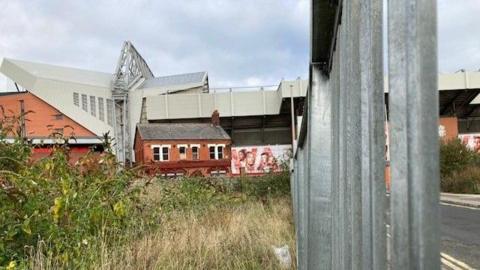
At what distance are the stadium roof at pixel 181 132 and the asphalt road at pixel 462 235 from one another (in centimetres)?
3584

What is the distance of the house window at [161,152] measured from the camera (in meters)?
50.4

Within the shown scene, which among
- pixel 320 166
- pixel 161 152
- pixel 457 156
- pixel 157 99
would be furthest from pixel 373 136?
pixel 157 99

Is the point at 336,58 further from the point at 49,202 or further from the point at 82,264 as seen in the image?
the point at 49,202

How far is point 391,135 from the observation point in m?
0.95

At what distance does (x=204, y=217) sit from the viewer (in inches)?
390

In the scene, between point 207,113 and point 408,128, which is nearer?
point 408,128

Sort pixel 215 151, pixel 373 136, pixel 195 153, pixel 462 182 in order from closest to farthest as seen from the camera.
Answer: pixel 373 136
pixel 462 182
pixel 195 153
pixel 215 151

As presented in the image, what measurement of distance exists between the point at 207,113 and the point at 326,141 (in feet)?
186

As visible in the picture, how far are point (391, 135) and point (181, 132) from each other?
52.7 meters

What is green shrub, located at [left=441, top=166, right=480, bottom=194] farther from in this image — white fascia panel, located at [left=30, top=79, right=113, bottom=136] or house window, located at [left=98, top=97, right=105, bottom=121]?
house window, located at [left=98, top=97, right=105, bottom=121]

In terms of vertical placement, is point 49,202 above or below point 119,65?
below

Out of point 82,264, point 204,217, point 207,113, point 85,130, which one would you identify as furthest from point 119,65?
point 82,264

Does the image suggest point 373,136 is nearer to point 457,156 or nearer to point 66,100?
point 457,156

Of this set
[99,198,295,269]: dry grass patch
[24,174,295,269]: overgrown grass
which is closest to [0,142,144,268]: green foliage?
[24,174,295,269]: overgrown grass
